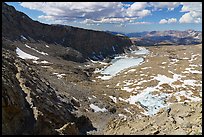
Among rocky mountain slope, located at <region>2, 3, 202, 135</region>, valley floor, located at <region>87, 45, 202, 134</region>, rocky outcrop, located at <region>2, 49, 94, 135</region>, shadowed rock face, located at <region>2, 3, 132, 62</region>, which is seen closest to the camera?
valley floor, located at <region>87, 45, 202, 134</region>

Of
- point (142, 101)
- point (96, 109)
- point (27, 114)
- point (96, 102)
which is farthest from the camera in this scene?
point (142, 101)

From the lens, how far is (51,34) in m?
173

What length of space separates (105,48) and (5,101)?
17403 centimetres

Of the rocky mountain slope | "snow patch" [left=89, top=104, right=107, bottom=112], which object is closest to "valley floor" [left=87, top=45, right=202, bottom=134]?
the rocky mountain slope

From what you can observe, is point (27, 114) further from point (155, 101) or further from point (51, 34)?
point (51, 34)

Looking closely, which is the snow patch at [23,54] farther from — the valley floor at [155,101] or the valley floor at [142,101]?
the valley floor at [155,101]

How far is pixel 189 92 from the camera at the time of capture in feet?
244

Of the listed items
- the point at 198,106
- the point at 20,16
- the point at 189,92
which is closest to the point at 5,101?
the point at 198,106

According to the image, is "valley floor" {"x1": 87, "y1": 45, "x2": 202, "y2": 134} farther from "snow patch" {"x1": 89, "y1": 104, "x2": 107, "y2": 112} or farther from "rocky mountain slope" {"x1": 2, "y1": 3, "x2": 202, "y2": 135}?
"snow patch" {"x1": 89, "y1": 104, "x2": 107, "y2": 112}

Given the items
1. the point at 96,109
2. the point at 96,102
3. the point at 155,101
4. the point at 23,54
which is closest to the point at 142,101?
the point at 155,101

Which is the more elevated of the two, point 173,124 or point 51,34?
point 51,34

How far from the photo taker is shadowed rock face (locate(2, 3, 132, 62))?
14912 centimetres

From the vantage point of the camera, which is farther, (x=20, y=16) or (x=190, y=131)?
(x=20, y=16)

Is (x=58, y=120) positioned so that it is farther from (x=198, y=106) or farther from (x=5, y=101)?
(x=198, y=106)
